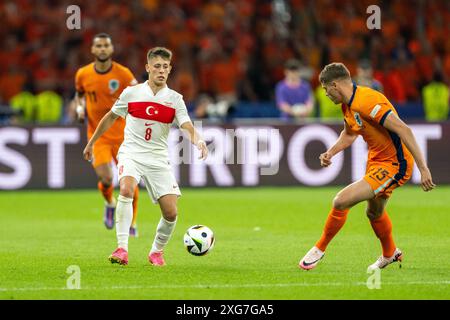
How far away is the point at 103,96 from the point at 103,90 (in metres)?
0.07

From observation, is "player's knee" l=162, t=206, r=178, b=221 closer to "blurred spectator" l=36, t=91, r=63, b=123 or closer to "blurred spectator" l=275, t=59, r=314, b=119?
"blurred spectator" l=275, t=59, r=314, b=119

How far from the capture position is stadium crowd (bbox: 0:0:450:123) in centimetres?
2264

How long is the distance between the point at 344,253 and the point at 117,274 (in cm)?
260

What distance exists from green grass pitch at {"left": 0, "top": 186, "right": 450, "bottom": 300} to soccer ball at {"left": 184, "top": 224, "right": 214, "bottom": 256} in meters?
0.14

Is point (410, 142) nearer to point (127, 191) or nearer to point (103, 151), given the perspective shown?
point (127, 191)

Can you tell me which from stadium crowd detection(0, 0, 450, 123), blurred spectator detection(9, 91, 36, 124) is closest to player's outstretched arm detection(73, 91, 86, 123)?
blurred spectator detection(9, 91, 36, 124)

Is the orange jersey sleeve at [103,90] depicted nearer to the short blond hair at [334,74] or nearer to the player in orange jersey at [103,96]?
the player in orange jersey at [103,96]

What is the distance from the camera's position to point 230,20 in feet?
78.8

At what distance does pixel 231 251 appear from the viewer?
11242 mm

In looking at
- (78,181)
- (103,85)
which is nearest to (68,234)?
(103,85)

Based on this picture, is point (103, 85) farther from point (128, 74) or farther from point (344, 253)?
point (344, 253)

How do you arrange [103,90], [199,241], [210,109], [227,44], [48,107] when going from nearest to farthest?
1. [199,241]
2. [103,90]
3. [210,109]
4. [48,107]
5. [227,44]

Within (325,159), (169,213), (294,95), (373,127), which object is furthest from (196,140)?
(294,95)

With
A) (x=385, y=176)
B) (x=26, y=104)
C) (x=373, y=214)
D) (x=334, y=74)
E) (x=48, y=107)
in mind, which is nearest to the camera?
(x=334, y=74)
